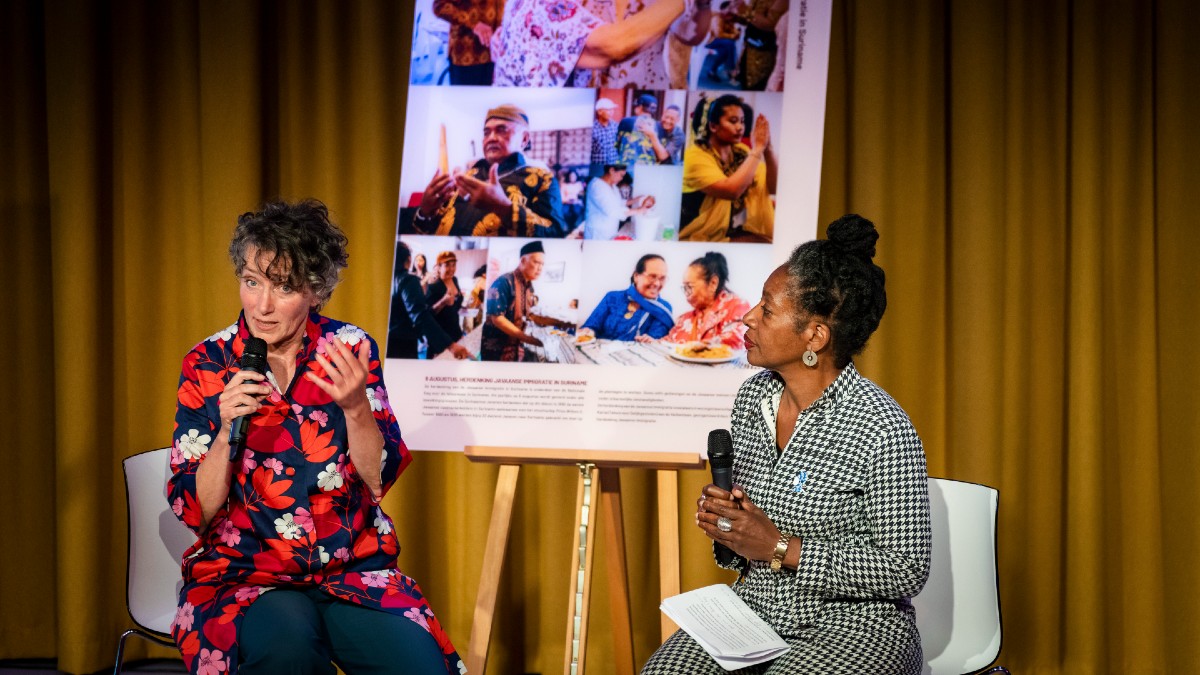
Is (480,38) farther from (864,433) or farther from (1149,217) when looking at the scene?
(1149,217)

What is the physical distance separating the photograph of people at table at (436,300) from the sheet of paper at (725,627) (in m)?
1.07

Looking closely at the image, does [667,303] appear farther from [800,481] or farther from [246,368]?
[246,368]

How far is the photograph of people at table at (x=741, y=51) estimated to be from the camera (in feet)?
10.1

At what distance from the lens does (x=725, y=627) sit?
88.0 inches

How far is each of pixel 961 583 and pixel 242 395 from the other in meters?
1.97

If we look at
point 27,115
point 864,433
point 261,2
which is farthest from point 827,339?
point 27,115

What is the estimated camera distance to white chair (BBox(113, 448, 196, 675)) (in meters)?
2.93

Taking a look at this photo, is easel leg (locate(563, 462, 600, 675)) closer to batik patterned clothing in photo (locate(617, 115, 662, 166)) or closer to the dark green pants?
the dark green pants

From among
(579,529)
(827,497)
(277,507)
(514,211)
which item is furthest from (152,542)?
(827,497)

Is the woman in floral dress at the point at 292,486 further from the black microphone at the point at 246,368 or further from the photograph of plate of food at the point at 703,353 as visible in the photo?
the photograph of plate of food at the point at 703,353

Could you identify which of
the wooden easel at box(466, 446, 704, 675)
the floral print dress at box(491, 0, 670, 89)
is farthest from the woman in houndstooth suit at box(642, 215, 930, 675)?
the floral print dress at box(491, 0, 670, 89)

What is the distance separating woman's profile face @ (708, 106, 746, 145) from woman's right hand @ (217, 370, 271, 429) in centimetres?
154

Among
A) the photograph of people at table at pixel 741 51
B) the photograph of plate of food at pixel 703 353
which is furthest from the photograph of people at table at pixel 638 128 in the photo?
the photograph of plate of food at pixel 703 353

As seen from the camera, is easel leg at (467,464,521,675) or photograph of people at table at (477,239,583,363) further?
photograph of people at table at (477,239,583,363)
